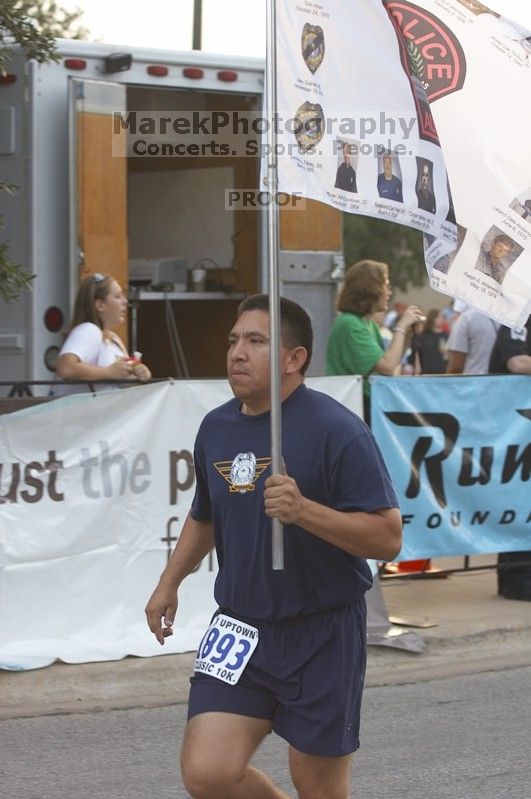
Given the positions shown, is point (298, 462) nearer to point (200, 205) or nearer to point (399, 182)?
point (399, 182)

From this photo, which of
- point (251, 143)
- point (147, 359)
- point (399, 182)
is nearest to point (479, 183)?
point (399, 182)

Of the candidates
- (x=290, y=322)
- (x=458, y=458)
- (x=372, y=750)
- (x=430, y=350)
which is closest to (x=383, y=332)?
(x=430, y=350)

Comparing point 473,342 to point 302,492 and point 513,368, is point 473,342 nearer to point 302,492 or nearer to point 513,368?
point 513,368

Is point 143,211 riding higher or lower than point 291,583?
higher

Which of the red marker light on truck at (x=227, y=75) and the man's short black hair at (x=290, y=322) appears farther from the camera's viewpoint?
the red marker light on truck at (x=227, y=75)

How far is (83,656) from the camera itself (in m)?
7.40

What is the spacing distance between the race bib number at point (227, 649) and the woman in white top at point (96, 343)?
13.2ft

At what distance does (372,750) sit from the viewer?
20.0ft

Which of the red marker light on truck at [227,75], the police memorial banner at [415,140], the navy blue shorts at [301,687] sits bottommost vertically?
the navy blue shorts at [301,687]

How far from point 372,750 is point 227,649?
220 cm

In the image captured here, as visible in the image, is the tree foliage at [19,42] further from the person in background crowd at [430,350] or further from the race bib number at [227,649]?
the person in background crowd at [430,350]

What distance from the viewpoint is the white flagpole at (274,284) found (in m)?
3.89

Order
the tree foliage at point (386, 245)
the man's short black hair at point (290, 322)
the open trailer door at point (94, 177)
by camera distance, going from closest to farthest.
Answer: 1. the man's short black hair at point (290, 322)
2. the open trailer door at point (94, 177)
3. the tree foliage at point (386, 245)

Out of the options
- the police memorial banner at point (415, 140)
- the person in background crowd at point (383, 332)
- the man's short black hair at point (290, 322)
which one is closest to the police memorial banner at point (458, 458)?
the person in background crowd at point (383, 332)
